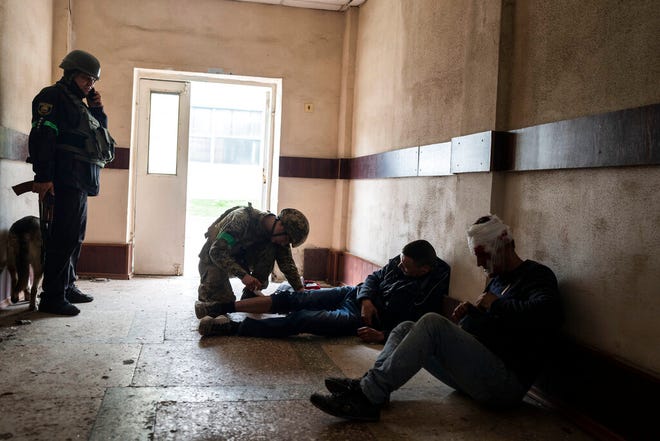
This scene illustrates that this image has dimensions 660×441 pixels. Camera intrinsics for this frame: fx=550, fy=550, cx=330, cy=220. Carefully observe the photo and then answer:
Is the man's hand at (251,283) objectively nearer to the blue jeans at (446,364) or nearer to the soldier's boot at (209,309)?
the soldier's boot at (209,309)

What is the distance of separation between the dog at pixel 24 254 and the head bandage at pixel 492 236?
3202mm

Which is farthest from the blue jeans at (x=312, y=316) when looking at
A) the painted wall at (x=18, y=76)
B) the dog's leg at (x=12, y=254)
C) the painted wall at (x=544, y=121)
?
the painted wall at (x=18, y=76)

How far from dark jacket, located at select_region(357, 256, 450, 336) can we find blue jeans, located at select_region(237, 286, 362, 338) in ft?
0.55

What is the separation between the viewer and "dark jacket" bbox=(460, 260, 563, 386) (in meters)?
2.37

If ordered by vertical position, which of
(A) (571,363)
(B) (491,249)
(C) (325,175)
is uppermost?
(C) (325,175)

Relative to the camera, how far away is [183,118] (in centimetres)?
603

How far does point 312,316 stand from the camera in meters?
3.61

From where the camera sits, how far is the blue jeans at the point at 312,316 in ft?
11.7

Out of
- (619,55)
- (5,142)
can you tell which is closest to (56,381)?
(5,142)

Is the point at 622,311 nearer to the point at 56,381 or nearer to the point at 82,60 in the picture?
the point at 56,381

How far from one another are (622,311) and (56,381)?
2566mm

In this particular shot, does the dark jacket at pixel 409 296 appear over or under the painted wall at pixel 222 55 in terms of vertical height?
under

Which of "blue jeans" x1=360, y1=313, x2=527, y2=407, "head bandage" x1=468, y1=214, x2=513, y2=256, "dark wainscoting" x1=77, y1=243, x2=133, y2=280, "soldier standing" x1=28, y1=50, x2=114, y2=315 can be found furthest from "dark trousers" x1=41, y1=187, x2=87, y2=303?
"head bandage" x1=468, y1=214, x2=513, y2=256

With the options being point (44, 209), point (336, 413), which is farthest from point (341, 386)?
point (44, 209)
